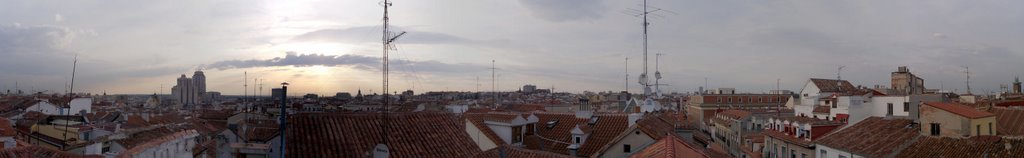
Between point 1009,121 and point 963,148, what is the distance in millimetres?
8261

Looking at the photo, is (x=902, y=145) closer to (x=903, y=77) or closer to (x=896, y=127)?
(x=896, y=127)

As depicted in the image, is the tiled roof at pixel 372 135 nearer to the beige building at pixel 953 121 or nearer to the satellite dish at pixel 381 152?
the satellite dish at pixel 381 152

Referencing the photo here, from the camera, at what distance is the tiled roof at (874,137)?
23188mm

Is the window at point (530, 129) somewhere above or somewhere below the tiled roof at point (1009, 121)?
below

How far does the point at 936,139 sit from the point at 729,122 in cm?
3319

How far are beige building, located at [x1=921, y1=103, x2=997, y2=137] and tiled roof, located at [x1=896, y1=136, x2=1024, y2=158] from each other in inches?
15.4

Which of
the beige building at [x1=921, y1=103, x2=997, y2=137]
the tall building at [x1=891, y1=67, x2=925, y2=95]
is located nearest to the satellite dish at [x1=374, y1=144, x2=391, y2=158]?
the beige building at [x1=921, y1=103, x2=997, y2=137]

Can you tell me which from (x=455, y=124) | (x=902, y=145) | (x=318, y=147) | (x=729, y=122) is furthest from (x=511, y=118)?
(x=729, y=122)

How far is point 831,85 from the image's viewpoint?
63344 mm

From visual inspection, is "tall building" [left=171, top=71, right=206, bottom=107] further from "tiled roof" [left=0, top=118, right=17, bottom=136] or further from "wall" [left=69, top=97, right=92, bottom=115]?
"tiled roof" [left=0, top=118, right=17, bottom=136]

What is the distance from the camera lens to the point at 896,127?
26.0 metres

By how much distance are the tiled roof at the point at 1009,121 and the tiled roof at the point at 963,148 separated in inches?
156

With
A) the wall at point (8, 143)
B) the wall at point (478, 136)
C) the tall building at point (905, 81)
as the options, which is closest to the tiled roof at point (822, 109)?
the tall building at point (905, 81)

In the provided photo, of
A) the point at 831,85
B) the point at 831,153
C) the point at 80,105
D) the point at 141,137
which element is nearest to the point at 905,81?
the point at 831,85
